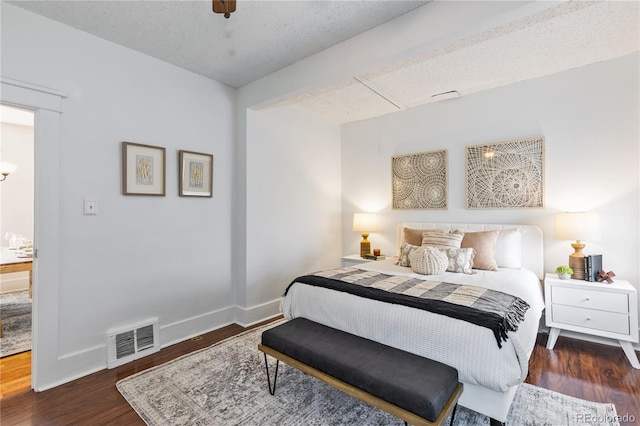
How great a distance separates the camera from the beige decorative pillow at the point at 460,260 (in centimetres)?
281

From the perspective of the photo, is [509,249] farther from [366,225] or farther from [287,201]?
[287,201]

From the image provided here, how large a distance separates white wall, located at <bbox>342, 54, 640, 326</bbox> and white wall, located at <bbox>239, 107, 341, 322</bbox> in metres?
1.21

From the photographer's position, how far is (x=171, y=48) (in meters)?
2.63

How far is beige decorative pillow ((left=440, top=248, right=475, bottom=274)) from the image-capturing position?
2.81m

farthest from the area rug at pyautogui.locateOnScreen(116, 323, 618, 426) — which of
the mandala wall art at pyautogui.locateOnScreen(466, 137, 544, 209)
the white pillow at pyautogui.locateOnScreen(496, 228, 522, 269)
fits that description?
the mandala wall art at pyautogui.locateOnScreen(466, 137, 544, 209)

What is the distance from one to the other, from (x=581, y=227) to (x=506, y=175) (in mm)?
887

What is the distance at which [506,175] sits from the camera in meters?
3.32

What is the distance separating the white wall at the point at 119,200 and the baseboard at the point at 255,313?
0.56ft

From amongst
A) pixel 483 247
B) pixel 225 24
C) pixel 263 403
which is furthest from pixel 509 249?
pixel 225 24

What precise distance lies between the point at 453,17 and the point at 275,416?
8.90 ft

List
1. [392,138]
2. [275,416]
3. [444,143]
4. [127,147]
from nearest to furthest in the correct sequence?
1. [275,416]
2. [127,147]
3. [444,143]
4. [392,138]

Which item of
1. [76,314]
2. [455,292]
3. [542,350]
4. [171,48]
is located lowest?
[542,350]

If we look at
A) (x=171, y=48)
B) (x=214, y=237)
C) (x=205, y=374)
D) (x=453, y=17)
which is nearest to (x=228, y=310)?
(x=214, y=237)

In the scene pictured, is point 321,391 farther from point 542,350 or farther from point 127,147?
point 127,147
